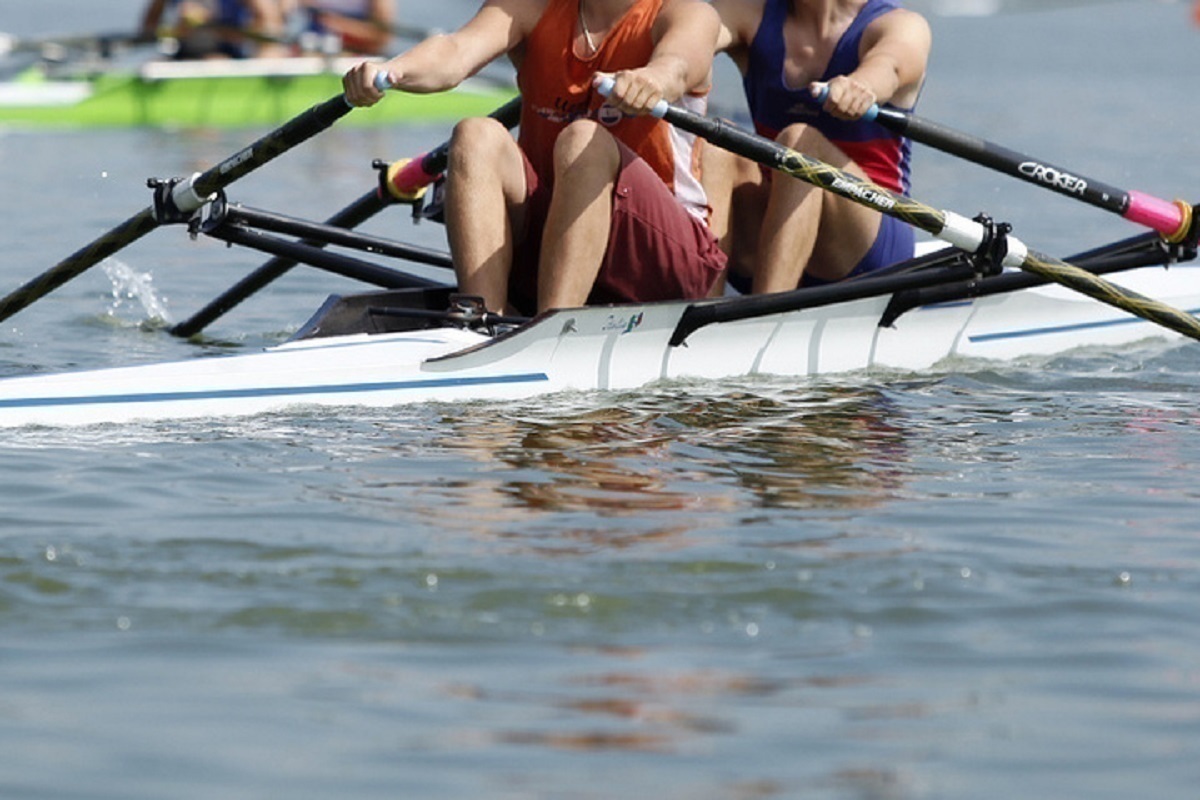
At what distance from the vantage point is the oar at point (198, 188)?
18.7ft

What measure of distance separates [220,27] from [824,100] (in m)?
11.0

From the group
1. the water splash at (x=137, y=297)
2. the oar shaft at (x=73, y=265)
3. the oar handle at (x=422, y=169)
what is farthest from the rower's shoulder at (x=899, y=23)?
the water splash at (x=137, y=297)

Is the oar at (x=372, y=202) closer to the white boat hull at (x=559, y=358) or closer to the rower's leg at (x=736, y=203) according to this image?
the rower's leg at (x=736, y=203)

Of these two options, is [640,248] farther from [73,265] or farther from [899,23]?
[73,265]

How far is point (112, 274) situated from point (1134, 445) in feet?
14.2

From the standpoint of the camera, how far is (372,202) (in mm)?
6805

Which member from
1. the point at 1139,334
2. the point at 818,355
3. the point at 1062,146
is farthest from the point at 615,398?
the point at 1062,146

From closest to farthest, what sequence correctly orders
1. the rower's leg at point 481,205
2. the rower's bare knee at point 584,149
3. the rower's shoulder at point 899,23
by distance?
the rower's bare knee at point 584,149, the rower's leg at point 481,205, the rower's shoulder at point 899,23

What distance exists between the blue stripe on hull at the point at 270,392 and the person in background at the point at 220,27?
34.9 ft

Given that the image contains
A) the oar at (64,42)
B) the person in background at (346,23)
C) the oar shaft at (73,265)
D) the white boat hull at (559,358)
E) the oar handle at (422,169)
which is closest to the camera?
the white boat hull at (559,358)

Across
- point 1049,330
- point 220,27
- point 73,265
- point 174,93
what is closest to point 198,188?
point 73,265

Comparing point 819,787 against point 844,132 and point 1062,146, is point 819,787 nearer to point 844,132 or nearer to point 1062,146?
point 844,132

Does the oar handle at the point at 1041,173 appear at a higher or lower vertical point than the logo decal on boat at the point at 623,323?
higher

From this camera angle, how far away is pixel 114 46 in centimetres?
1590
